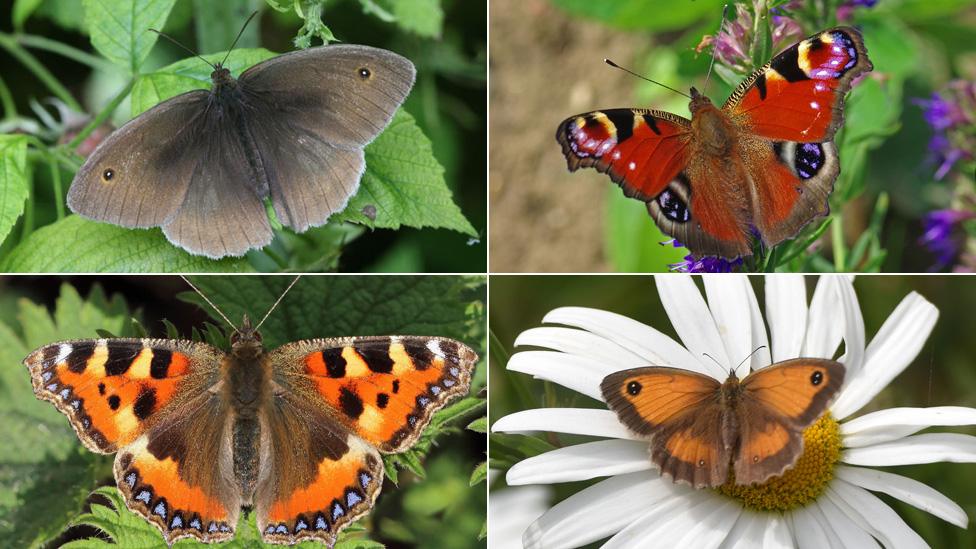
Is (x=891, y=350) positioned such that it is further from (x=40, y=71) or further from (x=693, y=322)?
(x=40, y=71)

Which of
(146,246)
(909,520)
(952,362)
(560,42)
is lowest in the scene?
(909,520)

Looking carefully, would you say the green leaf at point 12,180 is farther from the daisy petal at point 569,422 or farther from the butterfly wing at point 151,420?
the daisy petal at point 569,422

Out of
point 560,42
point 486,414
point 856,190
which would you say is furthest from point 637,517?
point 560,42

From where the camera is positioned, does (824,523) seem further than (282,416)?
No

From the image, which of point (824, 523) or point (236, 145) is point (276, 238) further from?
point (824, 523)

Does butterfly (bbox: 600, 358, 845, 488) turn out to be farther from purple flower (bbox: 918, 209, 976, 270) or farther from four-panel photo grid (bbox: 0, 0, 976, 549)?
purple flower (bbox: 918, 209, 976, 270)
